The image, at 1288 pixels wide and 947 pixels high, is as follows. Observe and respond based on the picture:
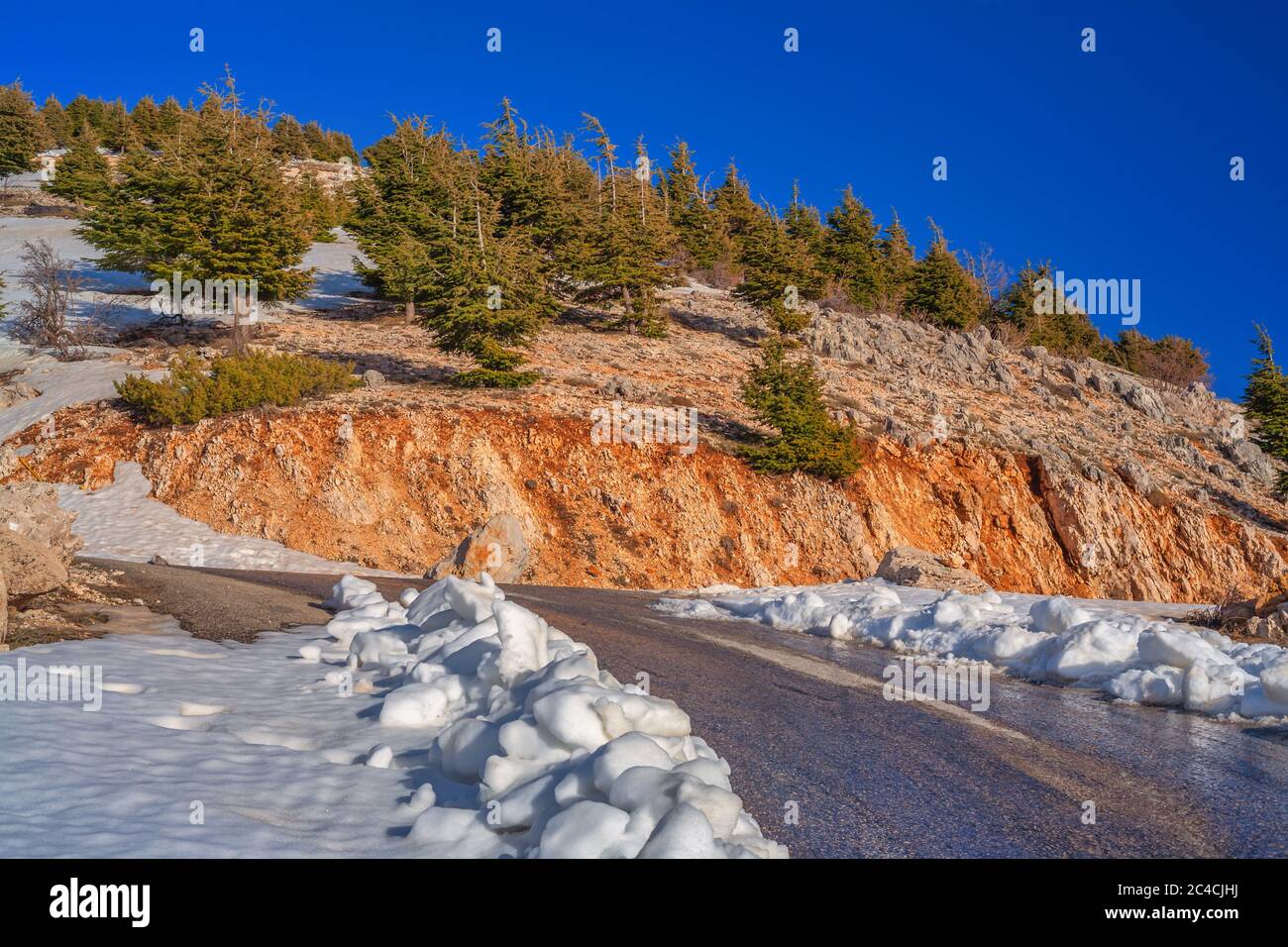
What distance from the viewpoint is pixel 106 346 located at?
36.6 m

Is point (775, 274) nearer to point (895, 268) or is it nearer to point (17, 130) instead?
A: point (895, 268)

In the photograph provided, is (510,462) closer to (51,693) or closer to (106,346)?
(51,693)

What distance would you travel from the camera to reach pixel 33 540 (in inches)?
367

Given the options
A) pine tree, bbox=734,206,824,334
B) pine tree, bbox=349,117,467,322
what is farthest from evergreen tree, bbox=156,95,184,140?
pine tree, bbox=734,206,824,334

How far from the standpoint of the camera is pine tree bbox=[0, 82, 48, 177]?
Answer: 69.1 metres

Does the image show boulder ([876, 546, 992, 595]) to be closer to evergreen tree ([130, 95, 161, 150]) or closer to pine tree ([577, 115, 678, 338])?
pine tree ([577, 115, 678, 338])

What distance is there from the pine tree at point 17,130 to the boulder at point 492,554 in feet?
251

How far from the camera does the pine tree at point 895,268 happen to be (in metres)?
60.7

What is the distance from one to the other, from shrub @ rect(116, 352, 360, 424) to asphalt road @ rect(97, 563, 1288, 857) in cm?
1810

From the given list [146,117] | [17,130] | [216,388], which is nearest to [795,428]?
[216,388]

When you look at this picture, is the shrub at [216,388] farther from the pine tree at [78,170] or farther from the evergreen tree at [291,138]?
the evergreen tree at [291,138]

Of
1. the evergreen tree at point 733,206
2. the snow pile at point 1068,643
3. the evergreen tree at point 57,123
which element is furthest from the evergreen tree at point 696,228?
the evergreen tree at point 57,123

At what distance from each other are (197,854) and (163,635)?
5.91 m
